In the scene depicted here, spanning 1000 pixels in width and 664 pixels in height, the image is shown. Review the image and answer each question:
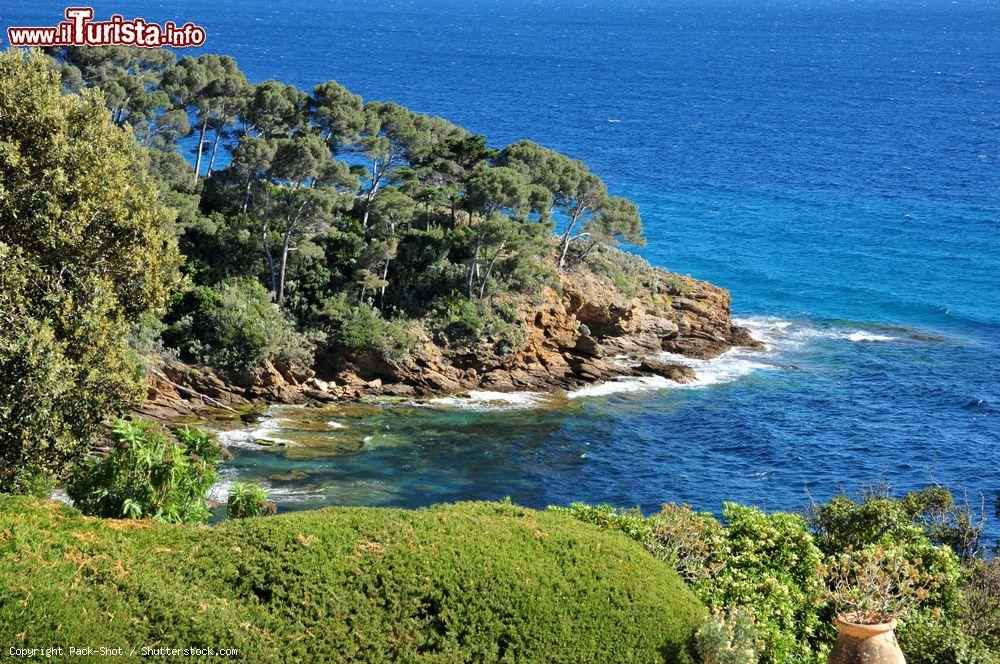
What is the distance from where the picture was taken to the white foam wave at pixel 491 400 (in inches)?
1871

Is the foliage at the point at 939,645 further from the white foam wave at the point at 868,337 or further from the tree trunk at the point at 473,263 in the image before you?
the white foam wave at the point at 868,337

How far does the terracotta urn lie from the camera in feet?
53.2

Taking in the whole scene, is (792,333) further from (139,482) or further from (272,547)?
(272,547)

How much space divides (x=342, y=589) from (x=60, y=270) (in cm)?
919

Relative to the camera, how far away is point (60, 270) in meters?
20.8

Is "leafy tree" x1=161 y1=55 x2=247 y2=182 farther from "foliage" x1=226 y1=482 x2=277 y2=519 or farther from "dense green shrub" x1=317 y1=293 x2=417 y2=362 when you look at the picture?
"foliage" x1=226 y1=482 x2=277 y2=519

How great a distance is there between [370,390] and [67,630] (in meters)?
32.8

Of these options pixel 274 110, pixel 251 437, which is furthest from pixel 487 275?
pixel 251 437

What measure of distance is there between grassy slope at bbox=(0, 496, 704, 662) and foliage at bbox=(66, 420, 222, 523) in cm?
172

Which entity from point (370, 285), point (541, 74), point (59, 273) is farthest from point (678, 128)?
point (59, 273)

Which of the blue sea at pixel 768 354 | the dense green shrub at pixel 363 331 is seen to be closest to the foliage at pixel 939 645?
the blue sea at pixel 768 354

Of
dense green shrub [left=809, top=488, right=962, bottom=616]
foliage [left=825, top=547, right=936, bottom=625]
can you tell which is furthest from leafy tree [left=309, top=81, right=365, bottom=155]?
foliage [left=825, top=547, right=936, bottom=625]

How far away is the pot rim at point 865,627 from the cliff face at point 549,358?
104 feet

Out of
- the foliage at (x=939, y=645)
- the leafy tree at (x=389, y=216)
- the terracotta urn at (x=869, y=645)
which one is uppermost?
the leafy tree at (x=389, y=216)
